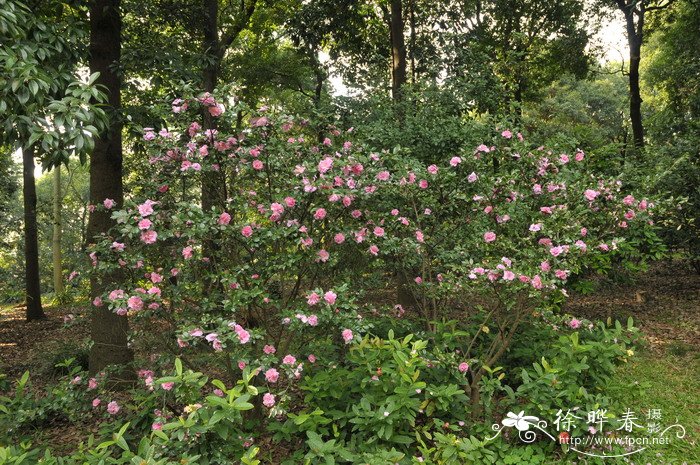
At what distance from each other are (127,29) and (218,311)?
5016 mm

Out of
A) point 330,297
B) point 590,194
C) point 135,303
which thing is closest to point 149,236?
point 135,303

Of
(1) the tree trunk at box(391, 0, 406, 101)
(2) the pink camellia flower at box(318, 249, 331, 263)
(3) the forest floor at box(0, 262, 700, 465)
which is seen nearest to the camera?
(2) the pink camellia flower at box(318, 249, 331, 263)

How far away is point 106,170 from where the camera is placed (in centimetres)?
457

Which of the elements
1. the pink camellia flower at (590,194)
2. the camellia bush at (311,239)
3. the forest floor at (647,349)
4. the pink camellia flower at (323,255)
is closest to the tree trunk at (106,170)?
the forest floor at (647,349)

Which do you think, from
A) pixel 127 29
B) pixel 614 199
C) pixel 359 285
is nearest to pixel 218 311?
pixel 359 285

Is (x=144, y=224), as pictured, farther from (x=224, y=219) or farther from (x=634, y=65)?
(x=634, y=65)

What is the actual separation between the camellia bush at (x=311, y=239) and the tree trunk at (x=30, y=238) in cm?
704

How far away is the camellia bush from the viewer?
9.64 ft

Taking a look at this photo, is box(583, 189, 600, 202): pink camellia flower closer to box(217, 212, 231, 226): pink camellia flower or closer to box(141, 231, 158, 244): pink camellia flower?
box(217, 212, 231, 226): pink camellia flower

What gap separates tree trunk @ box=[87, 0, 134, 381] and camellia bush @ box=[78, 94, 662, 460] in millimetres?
1189

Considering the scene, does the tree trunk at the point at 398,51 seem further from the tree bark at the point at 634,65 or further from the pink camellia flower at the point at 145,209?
the pink camellia flower at the point at 145,209

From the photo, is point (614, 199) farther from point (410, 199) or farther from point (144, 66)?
point (144, 66)

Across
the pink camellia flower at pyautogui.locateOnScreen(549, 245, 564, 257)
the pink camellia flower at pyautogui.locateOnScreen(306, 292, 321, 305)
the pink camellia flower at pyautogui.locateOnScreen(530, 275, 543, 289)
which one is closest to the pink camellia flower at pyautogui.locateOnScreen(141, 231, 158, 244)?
the pink camellia flower at pyautogui.locateOnScreen(306, 292, 321, 305)

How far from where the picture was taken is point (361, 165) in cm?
336
